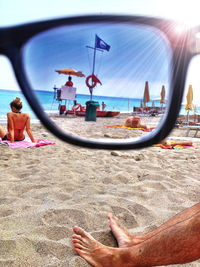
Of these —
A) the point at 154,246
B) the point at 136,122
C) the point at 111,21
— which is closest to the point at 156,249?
the point at 154,246

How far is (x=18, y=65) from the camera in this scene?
728 millimetres

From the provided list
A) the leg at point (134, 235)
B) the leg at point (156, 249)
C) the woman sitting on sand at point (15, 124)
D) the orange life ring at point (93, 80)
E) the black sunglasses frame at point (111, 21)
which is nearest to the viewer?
the black sunglasses frame at point (111, 21)

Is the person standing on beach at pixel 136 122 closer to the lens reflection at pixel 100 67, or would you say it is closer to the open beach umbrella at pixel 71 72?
the lens reflection at pixel 100 67

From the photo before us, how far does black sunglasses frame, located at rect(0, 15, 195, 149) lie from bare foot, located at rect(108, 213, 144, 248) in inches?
30.3

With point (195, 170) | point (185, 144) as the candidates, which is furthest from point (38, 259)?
point (185, 144)

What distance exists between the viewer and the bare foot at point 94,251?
1.16 metres

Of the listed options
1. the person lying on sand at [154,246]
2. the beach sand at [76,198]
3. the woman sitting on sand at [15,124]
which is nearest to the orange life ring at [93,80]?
the beach sand at [76,198]

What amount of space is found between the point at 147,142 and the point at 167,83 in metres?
0.16

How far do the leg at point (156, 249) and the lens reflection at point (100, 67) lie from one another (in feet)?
1.62

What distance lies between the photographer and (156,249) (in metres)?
1.04

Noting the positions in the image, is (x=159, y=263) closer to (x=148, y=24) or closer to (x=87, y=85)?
(x=87, y=85)

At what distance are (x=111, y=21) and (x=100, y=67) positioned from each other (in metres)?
0.13

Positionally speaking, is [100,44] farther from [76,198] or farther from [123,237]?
[76,198]

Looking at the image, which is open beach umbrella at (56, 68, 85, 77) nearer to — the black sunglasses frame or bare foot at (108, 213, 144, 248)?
the black sunglasses frame
